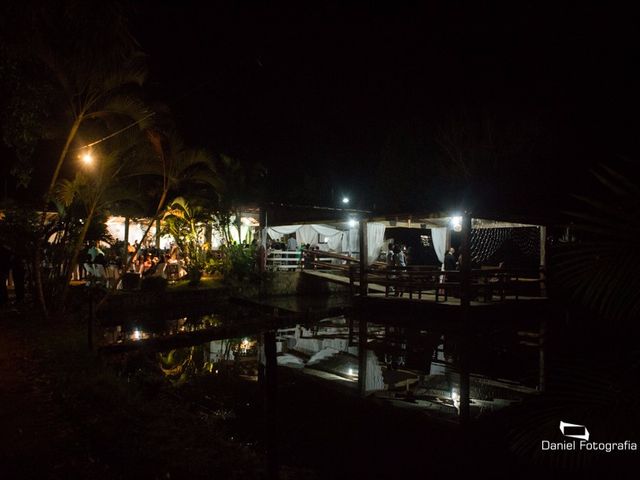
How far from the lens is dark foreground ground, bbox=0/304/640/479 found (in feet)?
12.1

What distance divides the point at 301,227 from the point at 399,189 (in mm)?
13311

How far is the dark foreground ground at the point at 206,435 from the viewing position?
369 cm

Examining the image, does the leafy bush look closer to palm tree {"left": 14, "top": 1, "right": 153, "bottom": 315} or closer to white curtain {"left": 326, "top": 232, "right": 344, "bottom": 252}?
palm tree {"left": 14, "top": 1, "right": 153, "bottom": 315}

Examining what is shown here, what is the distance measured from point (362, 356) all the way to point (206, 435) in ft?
18.3

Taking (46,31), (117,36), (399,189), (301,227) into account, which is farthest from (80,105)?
(399,189)

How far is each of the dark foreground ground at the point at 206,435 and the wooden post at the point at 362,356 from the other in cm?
53

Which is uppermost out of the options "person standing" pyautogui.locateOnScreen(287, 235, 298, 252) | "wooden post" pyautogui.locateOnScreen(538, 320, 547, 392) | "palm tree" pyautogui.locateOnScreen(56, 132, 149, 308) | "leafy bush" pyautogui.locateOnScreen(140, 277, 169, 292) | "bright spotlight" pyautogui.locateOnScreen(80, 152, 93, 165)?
"bright spotlight" pyautogui.locateOnScreen(80, 152, 93, 165)

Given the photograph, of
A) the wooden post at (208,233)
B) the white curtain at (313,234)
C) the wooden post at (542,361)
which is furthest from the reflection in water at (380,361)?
the white curtain at (313,234)

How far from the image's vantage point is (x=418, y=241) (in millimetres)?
24125

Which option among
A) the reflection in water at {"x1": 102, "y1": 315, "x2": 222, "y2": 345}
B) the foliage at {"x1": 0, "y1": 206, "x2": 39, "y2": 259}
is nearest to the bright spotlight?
the foliage at {"x1": 0, "y1": 206, "x2": 39, "y2": 259}

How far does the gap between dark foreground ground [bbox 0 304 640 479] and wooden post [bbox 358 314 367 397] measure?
0.53 m

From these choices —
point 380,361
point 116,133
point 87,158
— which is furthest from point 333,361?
point 87,158

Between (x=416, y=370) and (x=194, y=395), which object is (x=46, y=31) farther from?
(x=416, y=370)

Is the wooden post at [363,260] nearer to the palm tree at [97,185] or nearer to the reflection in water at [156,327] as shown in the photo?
the reflection in water at [156,327]
